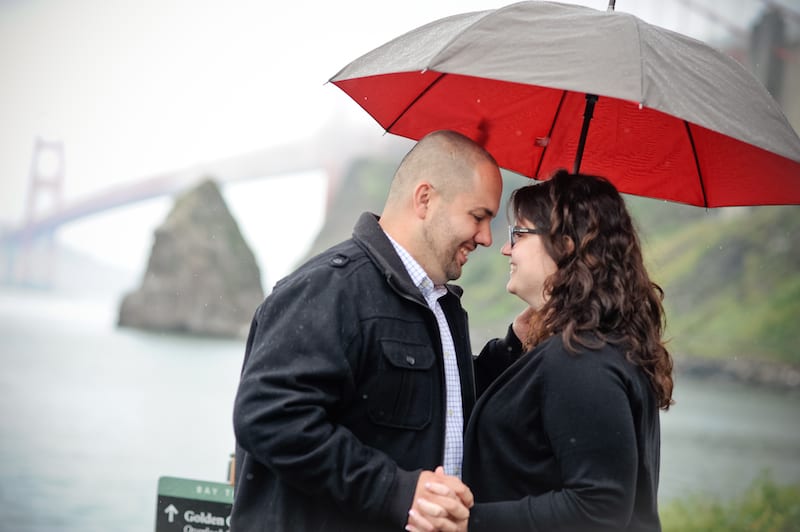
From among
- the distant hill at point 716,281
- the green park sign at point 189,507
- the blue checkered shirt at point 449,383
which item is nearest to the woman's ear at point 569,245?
the blue checkered shirt at point 449,383

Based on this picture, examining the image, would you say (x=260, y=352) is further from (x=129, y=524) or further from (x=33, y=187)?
(x=33, y=187)

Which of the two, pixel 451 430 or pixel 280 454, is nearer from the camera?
pixel 280 454

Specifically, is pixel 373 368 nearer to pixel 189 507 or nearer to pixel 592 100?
pixel 592 100

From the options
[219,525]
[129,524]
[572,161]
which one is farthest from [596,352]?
[129,524]

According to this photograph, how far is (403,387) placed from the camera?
67.8 inches

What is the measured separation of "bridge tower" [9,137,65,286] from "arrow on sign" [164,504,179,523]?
3.05 meters

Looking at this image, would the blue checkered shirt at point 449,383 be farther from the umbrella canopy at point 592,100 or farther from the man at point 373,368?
the umbrella canopy at point 592,100

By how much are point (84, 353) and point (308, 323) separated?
13.6 feet

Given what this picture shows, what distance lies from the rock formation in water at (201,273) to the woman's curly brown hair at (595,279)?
3354 mm

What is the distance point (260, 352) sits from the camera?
161 cm

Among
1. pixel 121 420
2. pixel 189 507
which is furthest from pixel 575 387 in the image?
pixel 121 420

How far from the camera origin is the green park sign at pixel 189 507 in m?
2.75

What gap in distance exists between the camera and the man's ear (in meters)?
1.87

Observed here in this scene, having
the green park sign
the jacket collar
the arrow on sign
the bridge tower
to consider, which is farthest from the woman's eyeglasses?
the bridge tower
